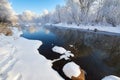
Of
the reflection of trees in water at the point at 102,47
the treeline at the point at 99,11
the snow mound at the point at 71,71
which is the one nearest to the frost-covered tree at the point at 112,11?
the treeline at the point at 99,11

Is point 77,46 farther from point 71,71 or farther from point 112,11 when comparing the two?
point 112,11

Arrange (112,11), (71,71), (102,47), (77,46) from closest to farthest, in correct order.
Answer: (71,71), (77,46), (102,47), (112,11)

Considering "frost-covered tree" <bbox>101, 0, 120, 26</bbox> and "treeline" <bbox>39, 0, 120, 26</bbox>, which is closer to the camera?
"frost-covered tree" <bbox>101, 0, 120, 26</bbox>

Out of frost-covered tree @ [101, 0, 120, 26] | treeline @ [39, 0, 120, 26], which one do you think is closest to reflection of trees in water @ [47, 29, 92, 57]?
frost-covered tree @ [101, 0, 120, 26]

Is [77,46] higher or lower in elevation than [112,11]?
lower

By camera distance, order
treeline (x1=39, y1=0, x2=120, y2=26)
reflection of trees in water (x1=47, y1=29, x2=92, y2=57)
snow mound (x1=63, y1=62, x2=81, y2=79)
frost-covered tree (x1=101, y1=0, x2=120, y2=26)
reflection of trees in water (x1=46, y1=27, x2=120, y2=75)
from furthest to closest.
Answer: treeline (x1=39, y1=0, x2=120, y2=26) < frost-covered tree (x1=101, y1=0, x2=120, y2=26) < reflection of trees in water (x1=47, y1=29, x2=92, y2=57) < reflection of trees in water (x1=46, y1=27, x2=120, y2=75) < snow mound (x1=63, y1=62, x2=81, y2=79)

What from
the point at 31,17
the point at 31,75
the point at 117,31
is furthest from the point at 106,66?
the point at 31,17


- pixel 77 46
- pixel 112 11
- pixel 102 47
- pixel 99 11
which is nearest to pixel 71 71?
pixel 77 46

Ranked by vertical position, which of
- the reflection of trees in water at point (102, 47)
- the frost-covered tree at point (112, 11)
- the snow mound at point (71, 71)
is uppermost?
the frost-covered tree at point (112, 11)

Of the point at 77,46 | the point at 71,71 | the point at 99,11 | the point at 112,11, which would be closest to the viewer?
the point at 71,71

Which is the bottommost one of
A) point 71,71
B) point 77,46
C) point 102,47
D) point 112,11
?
point 102,47

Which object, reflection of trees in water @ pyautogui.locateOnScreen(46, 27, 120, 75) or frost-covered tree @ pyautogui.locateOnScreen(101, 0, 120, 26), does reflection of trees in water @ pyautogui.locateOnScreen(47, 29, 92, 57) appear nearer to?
reflection of trees in water @ pyautogui.locateOnScreen(46, 27, 120, 75)

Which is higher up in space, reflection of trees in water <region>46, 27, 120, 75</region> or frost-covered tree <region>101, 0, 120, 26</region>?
frost-covered tree <region>101, 0, 120, 26</region>

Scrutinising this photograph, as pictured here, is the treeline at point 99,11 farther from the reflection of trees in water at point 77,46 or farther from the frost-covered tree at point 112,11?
the reflection of trees in water at point 77,46
